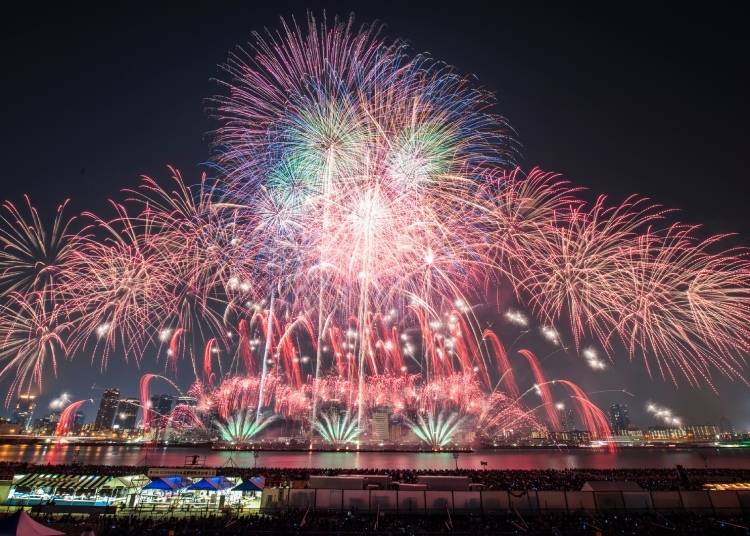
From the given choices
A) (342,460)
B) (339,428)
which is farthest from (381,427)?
(342,460)

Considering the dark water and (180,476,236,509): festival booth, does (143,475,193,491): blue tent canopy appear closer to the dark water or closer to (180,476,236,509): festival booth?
(180,476,236,509): festival booth

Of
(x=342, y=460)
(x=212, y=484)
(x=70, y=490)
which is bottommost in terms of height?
(x=70, y=490)

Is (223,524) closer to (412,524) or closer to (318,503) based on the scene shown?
(318,503)

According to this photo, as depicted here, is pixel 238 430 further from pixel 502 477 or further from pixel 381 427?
pixel 502 477

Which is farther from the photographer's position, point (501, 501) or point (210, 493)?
point (210, 493)

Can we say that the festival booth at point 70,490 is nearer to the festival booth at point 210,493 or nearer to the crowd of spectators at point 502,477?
the festival booth at point 210,493

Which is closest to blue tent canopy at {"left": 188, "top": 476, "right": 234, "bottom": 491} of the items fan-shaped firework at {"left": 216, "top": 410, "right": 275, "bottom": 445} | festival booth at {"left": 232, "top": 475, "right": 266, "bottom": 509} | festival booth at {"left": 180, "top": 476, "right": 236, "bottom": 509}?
festival booth at {"left": 180, "top": 476, "right": 236, "bottom": 509}
